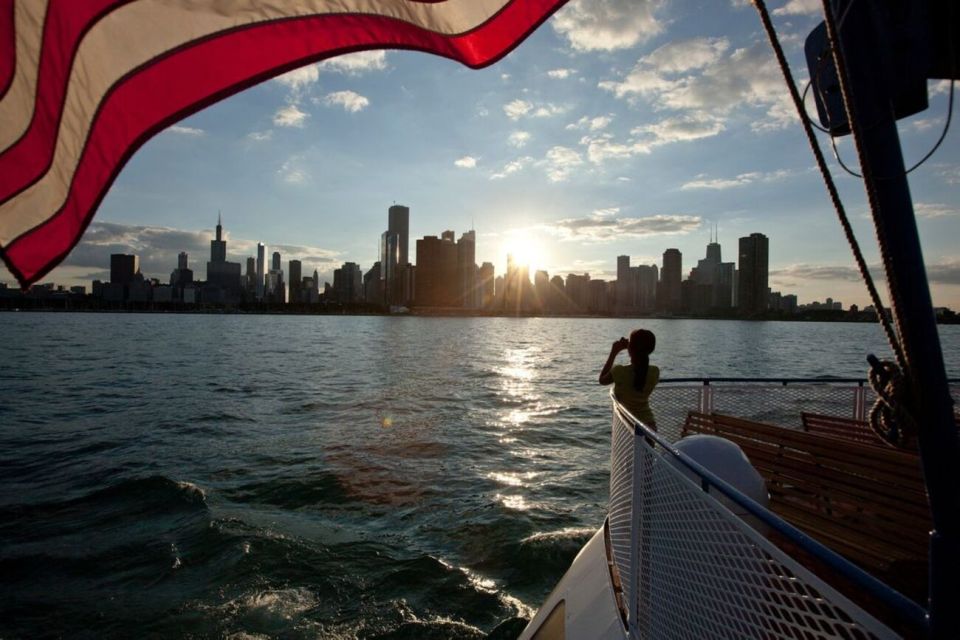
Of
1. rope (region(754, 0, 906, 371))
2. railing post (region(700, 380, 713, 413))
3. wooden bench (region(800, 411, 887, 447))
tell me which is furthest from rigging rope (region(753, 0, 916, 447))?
wooden bench (region(800, 411, 887, 447))

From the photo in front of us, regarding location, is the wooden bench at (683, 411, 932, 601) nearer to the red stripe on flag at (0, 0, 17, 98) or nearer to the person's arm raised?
the person's arm raised

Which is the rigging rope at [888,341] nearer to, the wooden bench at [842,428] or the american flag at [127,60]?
the american flag at [127,60]

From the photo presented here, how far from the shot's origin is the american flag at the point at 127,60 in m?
2.91

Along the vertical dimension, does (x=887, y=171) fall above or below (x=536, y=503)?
above

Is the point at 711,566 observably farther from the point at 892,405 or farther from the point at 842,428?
the point at 842,428

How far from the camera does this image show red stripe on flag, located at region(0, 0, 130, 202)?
9.18 ft

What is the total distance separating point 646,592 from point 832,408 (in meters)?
6.10

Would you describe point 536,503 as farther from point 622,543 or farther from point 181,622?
point 622,543

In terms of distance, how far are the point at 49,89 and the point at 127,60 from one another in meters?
0.50

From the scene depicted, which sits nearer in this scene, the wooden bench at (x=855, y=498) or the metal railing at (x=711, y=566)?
the metal railing at (x=711, y=566)

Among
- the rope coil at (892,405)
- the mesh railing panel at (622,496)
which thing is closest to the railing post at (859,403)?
the mesh railing panel at (622,496)

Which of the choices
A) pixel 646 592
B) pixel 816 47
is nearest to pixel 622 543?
pixel 646 592

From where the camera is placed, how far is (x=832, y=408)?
7.91m

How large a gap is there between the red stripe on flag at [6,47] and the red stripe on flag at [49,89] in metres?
0.12
